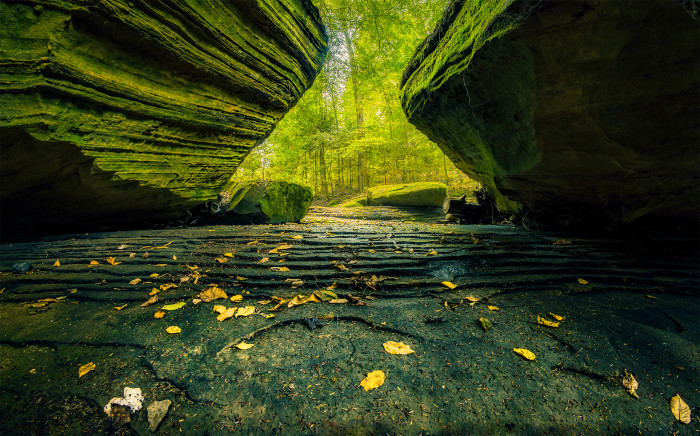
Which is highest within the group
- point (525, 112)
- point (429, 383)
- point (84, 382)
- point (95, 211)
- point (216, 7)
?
point (216, 7)

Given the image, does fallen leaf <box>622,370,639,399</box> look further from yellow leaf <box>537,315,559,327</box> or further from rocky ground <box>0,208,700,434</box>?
yellow leaf <box>537,315,559,327</box>

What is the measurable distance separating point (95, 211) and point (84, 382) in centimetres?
431

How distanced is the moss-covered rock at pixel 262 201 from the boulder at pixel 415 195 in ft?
18.8

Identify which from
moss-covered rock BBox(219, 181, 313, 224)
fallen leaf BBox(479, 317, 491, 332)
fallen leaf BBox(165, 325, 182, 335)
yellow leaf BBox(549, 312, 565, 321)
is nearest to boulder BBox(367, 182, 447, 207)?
moss-covered rock BBox(219, 181, 313, 224)

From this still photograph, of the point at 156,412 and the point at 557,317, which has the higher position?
the point at 156,412

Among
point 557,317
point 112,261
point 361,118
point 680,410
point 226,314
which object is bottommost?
point 680,410

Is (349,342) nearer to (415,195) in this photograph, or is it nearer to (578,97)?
(578,97)

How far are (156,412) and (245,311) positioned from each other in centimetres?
82

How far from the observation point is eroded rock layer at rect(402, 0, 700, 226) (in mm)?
1757

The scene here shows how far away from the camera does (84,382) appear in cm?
122

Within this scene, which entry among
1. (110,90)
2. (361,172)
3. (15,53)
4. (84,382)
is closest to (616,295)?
(84,382)

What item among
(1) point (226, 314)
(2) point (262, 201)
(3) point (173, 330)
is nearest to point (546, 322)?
(1) point (226, 314)

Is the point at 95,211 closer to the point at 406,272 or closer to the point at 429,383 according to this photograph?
the point at 406,272

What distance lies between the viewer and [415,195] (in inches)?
432
